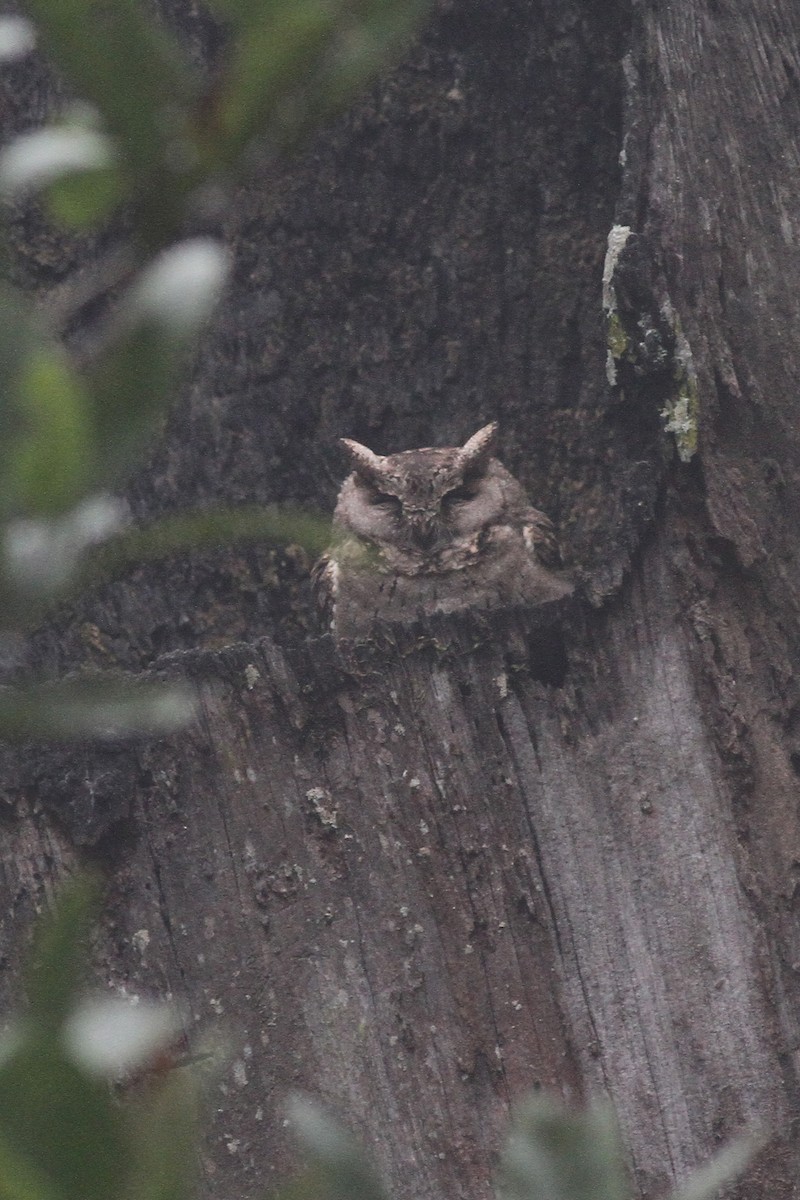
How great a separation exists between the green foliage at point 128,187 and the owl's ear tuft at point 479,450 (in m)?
3.24

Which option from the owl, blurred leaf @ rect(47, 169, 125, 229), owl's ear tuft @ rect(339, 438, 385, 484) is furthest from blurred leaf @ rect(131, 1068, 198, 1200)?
owl's ear tuft @ rect(339, 438, 385, 484)

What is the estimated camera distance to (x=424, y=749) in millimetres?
2490

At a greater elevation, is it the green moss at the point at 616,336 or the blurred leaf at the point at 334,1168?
the green moss at the point at 616,336

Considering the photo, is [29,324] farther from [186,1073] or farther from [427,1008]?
[427,1008]

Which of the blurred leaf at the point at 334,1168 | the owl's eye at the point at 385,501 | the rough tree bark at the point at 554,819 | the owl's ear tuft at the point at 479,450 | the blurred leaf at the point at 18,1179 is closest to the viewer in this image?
the blurred leaf at the point at 18,1179

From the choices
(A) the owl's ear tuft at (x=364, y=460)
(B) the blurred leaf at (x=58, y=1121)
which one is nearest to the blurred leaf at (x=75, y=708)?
(B) the blurred leaf at (x=58, y=1121)

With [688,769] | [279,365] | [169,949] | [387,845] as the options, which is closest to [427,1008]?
[387,845]

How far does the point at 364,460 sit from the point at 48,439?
343 centimetres

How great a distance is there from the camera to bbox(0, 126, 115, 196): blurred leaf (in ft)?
2.32

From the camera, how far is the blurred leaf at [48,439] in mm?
676

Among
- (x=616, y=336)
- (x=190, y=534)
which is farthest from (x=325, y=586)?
(x=190, y=534)

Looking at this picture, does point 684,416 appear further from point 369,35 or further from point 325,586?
point 369,35

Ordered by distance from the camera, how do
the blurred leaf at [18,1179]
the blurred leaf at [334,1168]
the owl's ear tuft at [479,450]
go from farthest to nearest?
the owl's ear tuft at [479,450] → the blurred leaf at [334,1168] → the blurred leaf at [18,1179]

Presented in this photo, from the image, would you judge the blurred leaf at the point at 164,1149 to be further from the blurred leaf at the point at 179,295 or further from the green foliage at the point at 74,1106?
the blurred leaf at the point at 179,295
